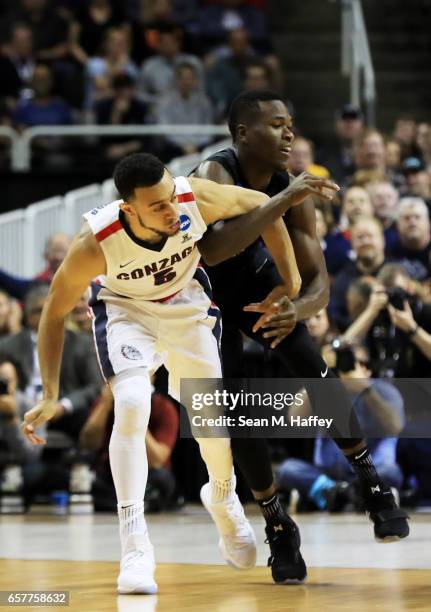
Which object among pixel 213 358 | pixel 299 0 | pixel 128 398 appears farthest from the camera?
pixel 299 0

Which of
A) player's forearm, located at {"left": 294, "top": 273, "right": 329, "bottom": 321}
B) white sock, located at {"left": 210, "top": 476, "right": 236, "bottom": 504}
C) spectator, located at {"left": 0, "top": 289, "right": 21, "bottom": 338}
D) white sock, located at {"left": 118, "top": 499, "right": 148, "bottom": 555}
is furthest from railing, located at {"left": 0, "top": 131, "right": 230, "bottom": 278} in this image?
white sock, located at {"left": 118, "top": 499, "right": 148, "bottom": 555}

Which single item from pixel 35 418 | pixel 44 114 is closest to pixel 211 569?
pixel 35 418

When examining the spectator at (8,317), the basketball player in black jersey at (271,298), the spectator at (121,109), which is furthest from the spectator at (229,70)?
the basketball player in black jersey at (271,298)

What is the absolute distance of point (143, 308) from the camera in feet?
17.6

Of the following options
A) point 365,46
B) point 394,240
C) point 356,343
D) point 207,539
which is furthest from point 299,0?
point 207,539

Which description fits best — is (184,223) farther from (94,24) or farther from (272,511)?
(94,24)

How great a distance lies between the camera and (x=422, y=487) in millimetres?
9102

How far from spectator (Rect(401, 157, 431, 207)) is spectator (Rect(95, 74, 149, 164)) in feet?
11.2

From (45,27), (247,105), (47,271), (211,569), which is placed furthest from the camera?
(45,27)

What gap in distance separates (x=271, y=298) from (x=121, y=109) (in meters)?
9.09

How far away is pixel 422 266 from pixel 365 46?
196 inches

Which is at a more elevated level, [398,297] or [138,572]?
[138,572]

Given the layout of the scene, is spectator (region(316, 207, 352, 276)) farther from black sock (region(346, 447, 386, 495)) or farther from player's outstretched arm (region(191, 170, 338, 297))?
player's outstretched arm (region(191, 170, 338, 297))

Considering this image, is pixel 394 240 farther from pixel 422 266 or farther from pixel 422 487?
pixel 422 487
